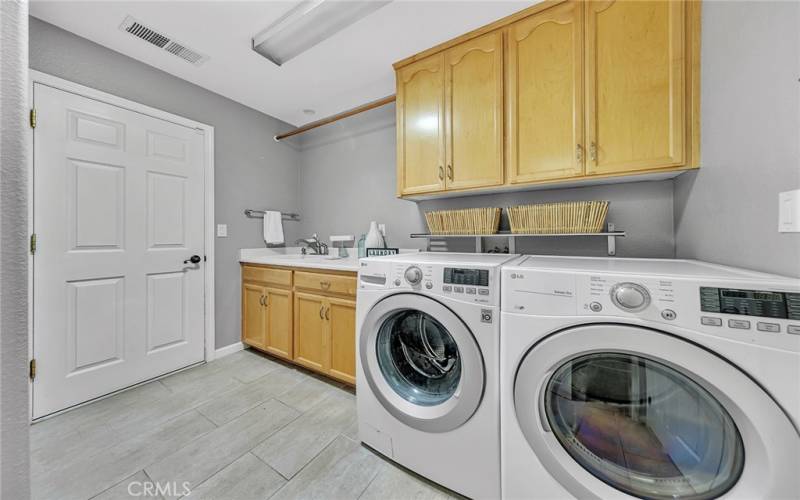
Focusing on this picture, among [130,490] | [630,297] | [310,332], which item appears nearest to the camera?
[630,297]

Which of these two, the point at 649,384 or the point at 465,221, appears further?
the point at 465,221

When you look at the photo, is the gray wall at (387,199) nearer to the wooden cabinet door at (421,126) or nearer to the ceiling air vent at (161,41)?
the wooden cabinet door at (421,126)

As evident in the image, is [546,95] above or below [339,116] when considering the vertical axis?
below

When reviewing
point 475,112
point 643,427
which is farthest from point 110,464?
point 475,112

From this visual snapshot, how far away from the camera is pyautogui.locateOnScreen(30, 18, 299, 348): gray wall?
5.73ft

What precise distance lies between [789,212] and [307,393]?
2.34 metres

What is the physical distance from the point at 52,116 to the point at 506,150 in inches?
105

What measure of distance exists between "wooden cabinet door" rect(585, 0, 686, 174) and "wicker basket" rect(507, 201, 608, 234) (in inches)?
8.4

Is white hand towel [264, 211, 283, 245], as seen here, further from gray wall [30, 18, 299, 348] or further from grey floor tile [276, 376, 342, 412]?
grey floor tile [276, 376, 342, 412]

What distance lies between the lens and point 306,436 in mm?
1541

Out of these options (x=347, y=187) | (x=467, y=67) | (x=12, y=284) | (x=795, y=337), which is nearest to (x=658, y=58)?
(x=467, y=67)

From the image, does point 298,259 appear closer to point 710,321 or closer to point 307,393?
point 307,393

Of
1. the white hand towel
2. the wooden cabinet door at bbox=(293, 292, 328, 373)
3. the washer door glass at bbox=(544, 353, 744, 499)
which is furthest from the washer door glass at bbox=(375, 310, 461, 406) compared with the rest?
the white hand towel

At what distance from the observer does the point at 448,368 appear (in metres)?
1.29
